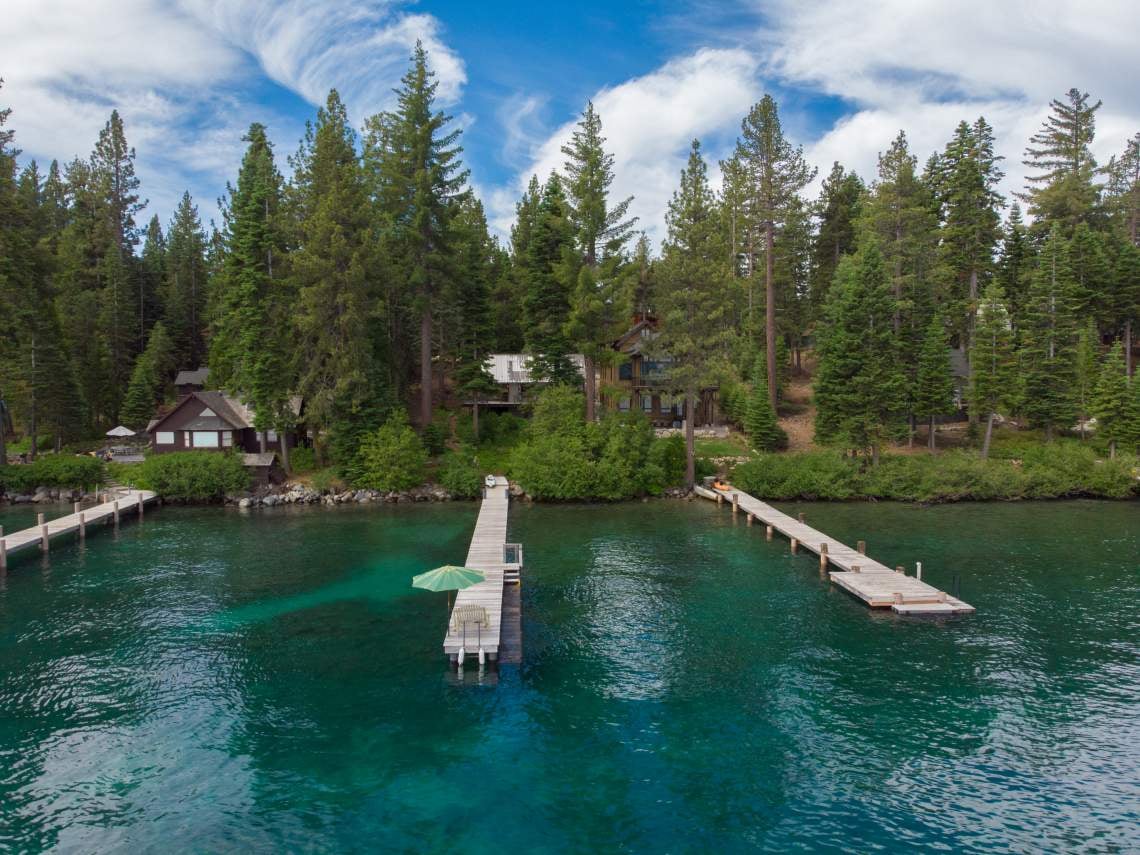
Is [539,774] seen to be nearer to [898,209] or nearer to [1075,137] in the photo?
[898,209]

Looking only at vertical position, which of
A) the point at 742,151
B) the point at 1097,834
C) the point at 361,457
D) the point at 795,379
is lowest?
the point at 1097,834

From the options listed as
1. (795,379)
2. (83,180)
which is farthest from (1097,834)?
(83,180)

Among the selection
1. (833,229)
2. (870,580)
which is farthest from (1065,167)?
(870,580)

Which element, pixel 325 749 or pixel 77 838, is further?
pixel 325 749

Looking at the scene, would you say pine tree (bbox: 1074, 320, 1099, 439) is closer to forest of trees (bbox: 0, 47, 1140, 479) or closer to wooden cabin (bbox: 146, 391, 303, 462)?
forest of trees (bbox: 0, 47, 1140, 479)

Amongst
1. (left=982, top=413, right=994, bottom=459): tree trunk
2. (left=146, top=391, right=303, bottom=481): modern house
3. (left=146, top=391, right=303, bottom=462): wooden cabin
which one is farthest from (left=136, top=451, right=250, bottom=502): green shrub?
(left=982, top=413, right=994, bottom=459): tree trunk
